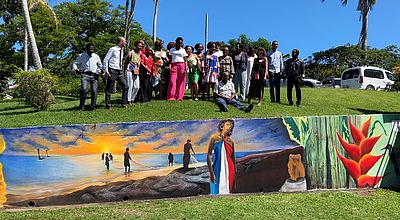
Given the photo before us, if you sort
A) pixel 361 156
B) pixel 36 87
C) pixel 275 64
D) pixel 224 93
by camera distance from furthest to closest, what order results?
pixel 275 64, pixel 36 87, pixel 224 93, pixel 361 156

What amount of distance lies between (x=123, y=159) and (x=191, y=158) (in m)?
1.14

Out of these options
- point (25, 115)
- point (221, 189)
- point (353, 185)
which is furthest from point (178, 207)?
point (25, 115)

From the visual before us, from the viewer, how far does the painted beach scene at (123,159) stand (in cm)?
695

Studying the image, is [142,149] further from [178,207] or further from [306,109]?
[306,109]

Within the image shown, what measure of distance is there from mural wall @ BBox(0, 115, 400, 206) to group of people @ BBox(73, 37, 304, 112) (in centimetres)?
338

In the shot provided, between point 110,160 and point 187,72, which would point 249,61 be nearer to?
point 187,72

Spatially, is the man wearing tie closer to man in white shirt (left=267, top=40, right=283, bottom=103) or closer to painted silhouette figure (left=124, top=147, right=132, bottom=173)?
painted silhouette figure (left=124, top=147, right=132, bottom=173)

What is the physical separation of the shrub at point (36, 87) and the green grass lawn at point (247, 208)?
5316mm

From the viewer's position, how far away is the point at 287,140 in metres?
7.61

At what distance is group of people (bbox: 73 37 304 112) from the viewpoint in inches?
418

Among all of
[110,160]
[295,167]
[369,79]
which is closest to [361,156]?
[295,167]

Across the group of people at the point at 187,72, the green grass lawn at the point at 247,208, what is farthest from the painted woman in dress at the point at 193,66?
the green grass lawn at the point at 247,208

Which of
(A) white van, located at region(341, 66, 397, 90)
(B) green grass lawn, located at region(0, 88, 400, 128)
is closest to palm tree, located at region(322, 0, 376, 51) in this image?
(A) white van, located at region(341, 66, 397, 90)

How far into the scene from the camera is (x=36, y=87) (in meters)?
11.3
